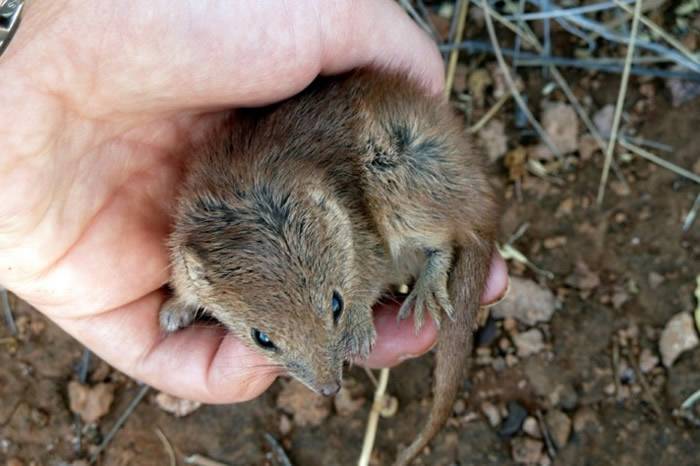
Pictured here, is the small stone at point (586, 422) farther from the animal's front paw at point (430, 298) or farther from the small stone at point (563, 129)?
the small stone at point (563, 129)

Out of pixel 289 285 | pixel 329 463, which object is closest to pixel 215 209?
pixel 289 285

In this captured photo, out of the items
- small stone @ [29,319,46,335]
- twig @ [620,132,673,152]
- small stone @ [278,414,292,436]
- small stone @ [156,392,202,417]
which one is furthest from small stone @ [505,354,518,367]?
small stone @ [29,319,46,335]


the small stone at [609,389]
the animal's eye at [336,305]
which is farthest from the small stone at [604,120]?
the animal's eye at [336,305]

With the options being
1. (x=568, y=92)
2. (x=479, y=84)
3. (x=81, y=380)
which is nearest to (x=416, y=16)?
(x=479, y=84)

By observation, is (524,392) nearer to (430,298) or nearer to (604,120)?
(430,298)

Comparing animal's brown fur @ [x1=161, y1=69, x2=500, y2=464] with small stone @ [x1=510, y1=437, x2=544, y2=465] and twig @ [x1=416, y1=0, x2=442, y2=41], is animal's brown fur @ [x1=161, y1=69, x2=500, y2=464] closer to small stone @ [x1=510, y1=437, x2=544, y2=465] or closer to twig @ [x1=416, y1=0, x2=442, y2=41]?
small stone @ [x1=510, y1=437, x2=544, y2=465]
